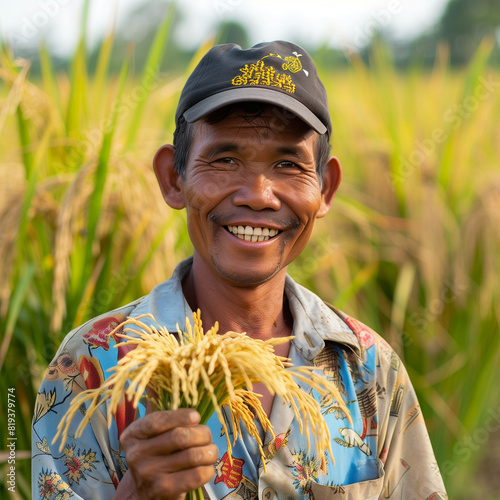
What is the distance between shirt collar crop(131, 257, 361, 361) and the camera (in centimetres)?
160

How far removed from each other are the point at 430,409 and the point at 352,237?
1.10m

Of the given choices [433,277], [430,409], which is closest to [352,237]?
[433,277]

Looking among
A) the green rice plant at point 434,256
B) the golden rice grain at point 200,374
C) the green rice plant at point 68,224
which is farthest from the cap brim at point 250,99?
the green rice plant at point 434,256

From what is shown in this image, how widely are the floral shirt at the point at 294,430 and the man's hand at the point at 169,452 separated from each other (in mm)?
214

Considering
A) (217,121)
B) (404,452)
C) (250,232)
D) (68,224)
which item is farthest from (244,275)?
(68,224)

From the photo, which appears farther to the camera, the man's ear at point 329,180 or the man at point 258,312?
the man's ear at point 329,180

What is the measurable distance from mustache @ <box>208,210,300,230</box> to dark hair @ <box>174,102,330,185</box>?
0.19 meters

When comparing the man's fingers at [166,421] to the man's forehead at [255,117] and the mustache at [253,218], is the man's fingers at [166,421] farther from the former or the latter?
the man's forehead at [255,117]

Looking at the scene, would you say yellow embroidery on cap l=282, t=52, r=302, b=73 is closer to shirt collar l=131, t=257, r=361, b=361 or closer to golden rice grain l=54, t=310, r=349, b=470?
shirt collar l=131, t=257, r=361, b=361

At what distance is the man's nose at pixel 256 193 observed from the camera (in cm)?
151

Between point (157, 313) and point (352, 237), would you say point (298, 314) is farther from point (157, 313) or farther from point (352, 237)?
point (352, 237)

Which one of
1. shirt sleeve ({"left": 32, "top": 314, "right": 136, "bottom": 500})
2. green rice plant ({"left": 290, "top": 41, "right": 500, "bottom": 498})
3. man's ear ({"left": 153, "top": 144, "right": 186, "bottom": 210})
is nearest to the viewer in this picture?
shirt sleeve ({"left": 32, "top": 314, "right": 136, "bottom": 500})

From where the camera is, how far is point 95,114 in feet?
9.90

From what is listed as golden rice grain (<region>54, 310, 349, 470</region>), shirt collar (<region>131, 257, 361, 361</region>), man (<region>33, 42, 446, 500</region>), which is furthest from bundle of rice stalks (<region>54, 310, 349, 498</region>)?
shirt collar (<region>131, 257, 361, 361</region>)
